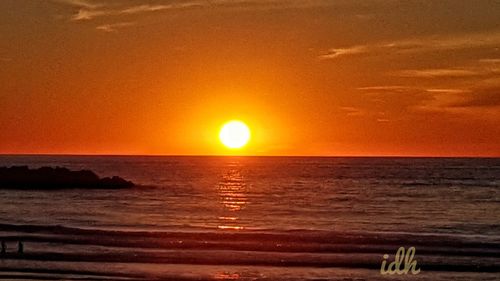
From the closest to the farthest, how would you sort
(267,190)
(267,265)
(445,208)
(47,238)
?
(267,265), (47,238), (445,208), (267,190)

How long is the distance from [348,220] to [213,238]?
15.2 m

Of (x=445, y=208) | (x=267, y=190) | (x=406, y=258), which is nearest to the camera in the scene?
(x=406, y=258)

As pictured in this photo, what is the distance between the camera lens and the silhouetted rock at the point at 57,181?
278 ft

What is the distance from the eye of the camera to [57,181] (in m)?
87.2

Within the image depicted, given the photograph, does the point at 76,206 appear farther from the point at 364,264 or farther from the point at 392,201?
the point at 364,264

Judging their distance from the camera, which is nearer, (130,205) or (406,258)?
(406,258)

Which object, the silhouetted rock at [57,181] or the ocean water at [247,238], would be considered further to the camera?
the silhouetted rock at [57,181]

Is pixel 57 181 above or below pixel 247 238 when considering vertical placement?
above

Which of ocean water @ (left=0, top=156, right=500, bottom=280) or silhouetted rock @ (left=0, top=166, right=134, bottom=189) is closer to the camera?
ocean water @ (left=0, top=156, right=500, bottom=280)

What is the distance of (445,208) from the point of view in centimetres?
5441

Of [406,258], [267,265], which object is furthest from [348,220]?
[267,265]

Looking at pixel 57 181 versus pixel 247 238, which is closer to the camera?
pixel 247 238

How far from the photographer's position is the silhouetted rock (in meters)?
84.8

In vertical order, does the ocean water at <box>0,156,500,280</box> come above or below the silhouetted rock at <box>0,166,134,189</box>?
below
